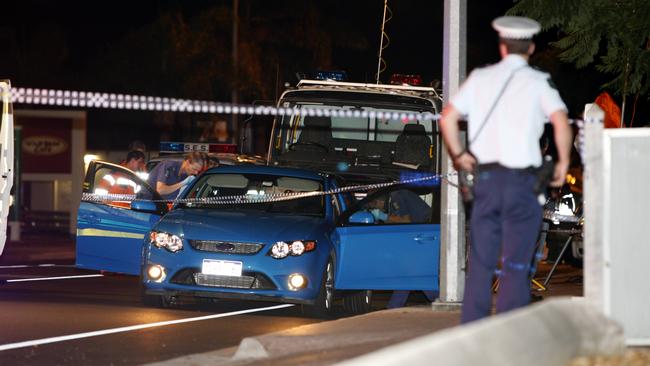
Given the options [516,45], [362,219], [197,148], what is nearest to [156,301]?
[362,219]

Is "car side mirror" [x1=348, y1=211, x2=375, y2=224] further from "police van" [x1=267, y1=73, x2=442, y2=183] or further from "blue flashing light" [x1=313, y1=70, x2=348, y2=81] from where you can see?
"blue flashing light" [x1=313, y1=70, x2=348, y2=81]

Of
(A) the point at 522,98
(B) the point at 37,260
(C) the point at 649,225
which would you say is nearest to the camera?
(A) the point at 522,98

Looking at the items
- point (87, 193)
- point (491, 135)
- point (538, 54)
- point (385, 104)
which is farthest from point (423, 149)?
point (538, 54)

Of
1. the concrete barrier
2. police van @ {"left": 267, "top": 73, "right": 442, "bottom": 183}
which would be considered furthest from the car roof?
the concrete barrier

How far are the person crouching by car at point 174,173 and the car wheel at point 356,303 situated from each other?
3.46 m

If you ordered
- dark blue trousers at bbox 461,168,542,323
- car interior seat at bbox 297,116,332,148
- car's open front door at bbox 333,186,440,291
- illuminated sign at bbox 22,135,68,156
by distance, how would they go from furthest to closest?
1. illuminated sign at bbox 22,135,68,156
2. car interior seat at bbox 297,116,332,148
3. car's open front door at bbox 333,186,440,291
4. dark blue trousers at bbox 461,168,542,323

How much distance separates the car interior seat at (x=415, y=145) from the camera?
55.2 ft

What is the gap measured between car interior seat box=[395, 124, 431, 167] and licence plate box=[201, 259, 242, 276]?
16.5ft

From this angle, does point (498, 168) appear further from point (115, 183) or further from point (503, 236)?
point (115, 183)

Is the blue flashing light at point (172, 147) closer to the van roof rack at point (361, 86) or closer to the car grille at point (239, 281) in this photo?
the van roof rack at point (361, 86)

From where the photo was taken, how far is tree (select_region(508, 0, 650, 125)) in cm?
1290

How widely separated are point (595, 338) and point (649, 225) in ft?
5.66

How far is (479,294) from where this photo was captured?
302 inches

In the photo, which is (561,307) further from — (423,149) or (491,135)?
(423,149)
